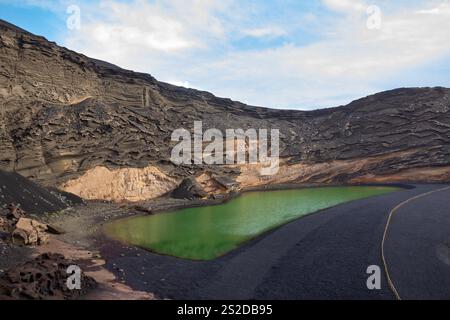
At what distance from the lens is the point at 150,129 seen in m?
38.8

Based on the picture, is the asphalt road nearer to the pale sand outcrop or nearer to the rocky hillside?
the pale sand outcrop

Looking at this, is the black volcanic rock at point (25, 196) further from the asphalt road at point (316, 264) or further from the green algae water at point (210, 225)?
the asphalt road at point (316, 264)

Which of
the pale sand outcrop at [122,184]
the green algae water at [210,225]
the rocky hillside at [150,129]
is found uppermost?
the rocky hillside at [150,129]

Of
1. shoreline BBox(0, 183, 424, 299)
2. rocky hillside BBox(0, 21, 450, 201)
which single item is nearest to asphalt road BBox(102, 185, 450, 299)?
shoreline BBox(0, 183, 424, 299)

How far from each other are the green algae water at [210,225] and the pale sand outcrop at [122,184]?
6.96m

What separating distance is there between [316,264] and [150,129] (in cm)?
2807

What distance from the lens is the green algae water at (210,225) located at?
17891 millimetres

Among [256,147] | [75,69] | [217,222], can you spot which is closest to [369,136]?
[256,147]

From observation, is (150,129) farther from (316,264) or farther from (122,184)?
(316,264)

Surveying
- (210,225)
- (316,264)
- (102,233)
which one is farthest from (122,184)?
(316,264)

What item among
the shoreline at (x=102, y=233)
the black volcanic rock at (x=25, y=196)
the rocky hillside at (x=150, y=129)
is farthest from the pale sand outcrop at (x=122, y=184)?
the black volcanic rock at (x=25, y=196)

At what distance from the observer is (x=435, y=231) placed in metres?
16.4
